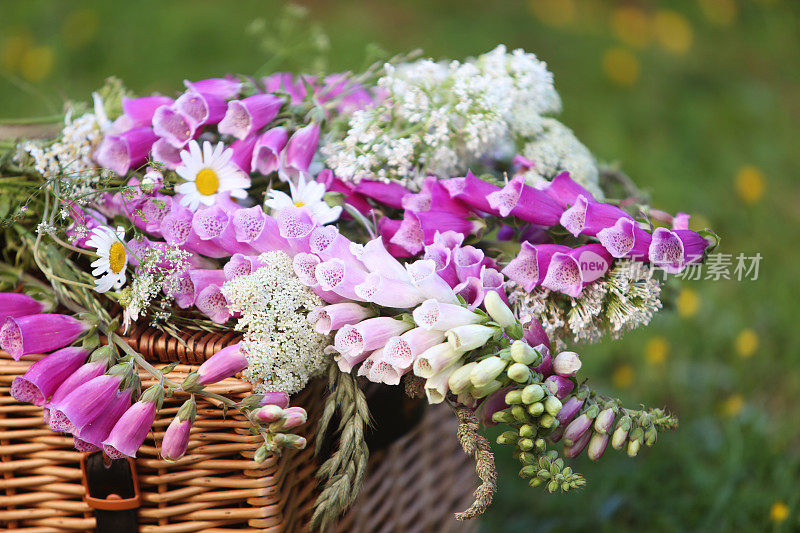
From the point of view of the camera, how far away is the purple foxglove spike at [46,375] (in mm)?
864

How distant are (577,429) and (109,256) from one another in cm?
63

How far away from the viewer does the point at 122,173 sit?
42.4 inches

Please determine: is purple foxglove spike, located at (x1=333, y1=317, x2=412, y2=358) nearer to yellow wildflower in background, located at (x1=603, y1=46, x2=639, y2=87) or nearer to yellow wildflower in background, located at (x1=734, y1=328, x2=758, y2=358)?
yellow wildflower in background, located at (x1=734, y1=328, x2=758, y2=358)

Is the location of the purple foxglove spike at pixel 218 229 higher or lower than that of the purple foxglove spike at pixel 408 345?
higher

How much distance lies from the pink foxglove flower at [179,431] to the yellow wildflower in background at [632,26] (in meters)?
3.18

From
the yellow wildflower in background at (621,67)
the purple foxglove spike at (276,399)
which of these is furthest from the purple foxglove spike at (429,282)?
the yellow wildflower in background at (621,67)

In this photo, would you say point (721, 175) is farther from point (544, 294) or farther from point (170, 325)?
point (170, 325)

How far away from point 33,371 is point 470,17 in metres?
3.19

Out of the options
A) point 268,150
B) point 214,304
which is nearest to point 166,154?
point 268,150

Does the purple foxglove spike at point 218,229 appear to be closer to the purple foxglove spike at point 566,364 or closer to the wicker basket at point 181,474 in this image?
the wicker basket at point 181,474

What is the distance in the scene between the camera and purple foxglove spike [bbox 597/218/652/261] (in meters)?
0.91

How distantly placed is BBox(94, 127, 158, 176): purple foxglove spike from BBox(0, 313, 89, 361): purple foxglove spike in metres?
0.27

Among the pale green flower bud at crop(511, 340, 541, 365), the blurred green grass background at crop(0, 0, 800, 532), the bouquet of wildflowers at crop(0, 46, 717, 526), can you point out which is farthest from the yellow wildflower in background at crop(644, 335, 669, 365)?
the pale green flower bud at crop(511, 340, 541, 365)

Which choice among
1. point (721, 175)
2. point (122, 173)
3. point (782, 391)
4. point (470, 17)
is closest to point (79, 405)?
point (122, 173)
